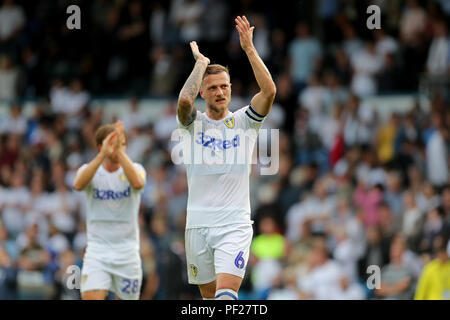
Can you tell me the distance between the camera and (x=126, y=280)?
1132cm

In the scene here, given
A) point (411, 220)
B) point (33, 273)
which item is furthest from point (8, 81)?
point (411, 220)

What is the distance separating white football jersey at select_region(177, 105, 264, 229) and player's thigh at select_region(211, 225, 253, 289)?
0.11 metres

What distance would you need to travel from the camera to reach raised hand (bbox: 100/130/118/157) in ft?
35.6

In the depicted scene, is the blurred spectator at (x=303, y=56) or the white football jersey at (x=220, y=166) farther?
the blurred spectator at (x=303, y=56)

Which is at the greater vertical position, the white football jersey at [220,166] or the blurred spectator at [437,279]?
the white football jersey at [220,166]

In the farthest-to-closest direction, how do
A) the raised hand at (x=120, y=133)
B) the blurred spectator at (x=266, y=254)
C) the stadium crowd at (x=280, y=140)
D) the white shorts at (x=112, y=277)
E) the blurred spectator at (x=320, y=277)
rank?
the blurred spectator at (x=266, y=254), the stadium crowd at (x=280, y=140), the blurred spectator at (x=320, y=277), the white shorts at (x=112, y=277), the raised hand at (x=120, y=133)

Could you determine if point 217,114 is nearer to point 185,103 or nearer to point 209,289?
point 185,103

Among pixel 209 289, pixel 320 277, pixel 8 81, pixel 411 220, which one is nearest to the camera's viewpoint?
pixel 209 289

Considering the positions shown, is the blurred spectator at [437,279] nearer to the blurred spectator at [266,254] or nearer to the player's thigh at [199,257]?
the blurred spectator at [266,254]

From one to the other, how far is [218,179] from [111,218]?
7.34ft

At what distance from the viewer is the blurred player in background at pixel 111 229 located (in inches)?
438

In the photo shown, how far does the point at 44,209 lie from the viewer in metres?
19.8

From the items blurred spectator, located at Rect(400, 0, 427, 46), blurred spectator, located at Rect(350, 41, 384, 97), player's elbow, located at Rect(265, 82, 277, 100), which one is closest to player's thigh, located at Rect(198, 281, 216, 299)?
player's elbow, located at Rect(265, 82, 277, 100)

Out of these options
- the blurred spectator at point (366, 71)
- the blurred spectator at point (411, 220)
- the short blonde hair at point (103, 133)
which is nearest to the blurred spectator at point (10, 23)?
the blurred spectator at point (366, 71)
